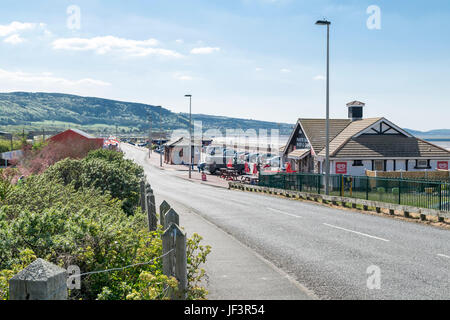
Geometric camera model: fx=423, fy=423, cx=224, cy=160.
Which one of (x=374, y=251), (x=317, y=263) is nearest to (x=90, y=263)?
(x=317, y=263)

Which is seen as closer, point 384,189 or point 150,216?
point 150,216

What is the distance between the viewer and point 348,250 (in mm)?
11711

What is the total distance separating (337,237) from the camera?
13.6 metres

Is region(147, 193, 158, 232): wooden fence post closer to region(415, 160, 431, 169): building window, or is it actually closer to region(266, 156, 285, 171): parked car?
region(415, 160, 431, 169): building window

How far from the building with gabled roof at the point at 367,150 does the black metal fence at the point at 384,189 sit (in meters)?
10.6

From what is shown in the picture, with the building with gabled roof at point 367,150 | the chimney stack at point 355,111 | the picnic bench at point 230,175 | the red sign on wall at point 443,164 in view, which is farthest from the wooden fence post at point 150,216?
the chimney stack at point 355,111

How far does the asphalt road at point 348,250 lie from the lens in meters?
8.52

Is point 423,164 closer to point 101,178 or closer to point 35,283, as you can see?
point 101,178

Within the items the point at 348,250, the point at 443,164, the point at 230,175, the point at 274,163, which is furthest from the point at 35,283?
the point at 274,163

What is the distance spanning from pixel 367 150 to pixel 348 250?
27.8 meters

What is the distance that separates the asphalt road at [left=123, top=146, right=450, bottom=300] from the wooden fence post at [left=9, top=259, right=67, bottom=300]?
20.3 ft

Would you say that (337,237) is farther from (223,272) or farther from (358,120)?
(358,120)

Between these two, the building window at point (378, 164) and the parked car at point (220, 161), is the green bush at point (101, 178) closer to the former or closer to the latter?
the building window at point (378, 164)

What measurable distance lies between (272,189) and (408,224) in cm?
1598
